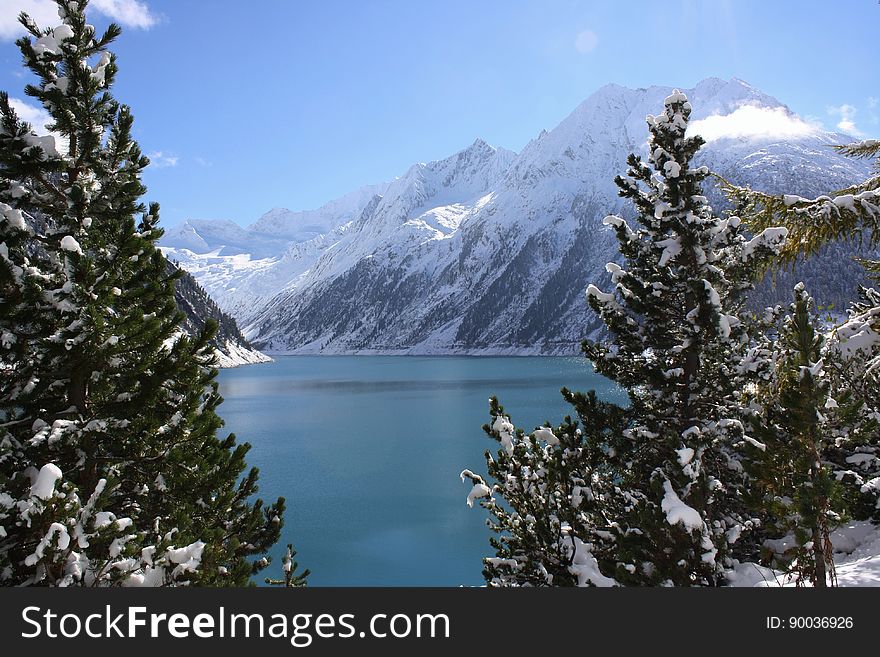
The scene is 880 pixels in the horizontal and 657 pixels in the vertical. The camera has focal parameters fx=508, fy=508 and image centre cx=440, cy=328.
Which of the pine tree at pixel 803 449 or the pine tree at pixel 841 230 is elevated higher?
the pine tree at pixel 841 230

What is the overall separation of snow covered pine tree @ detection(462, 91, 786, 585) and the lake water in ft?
20.5

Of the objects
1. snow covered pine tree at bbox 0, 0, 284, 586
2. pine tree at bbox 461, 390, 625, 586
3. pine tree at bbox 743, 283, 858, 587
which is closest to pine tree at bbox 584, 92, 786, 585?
pine tree at bbox 461, 390, 625, 586

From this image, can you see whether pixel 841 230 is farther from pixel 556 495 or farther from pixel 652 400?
pixel 556 495

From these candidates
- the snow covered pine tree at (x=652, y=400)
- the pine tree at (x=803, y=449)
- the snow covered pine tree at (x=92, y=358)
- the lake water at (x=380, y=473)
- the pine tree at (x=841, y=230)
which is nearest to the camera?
the pine tree at (x=841, y=230)

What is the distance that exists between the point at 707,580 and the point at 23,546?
10207mm

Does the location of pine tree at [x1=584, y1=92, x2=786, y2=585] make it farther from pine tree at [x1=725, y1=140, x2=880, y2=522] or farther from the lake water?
the lake water

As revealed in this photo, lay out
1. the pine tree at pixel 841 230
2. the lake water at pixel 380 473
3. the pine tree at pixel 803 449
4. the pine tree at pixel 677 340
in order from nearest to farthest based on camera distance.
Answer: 1. the pine tree at pixel 841 230
2. the pine tree at pixel 803 449
3. the pine tree at pixel 677 340
4. the lake water at pixel 380 473

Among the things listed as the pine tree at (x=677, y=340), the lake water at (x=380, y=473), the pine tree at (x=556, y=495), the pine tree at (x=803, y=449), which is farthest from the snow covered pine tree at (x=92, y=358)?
the lake water at (x=380, y=473)

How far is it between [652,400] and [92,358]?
10235mm

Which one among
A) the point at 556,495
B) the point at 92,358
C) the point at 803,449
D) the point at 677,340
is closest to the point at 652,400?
the point at 677,340

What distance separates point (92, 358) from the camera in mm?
7570

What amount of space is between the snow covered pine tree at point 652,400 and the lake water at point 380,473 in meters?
6.24

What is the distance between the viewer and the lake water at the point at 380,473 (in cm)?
3162

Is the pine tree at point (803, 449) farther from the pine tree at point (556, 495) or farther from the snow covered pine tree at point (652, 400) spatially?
the pine tree at point (556, 495)
